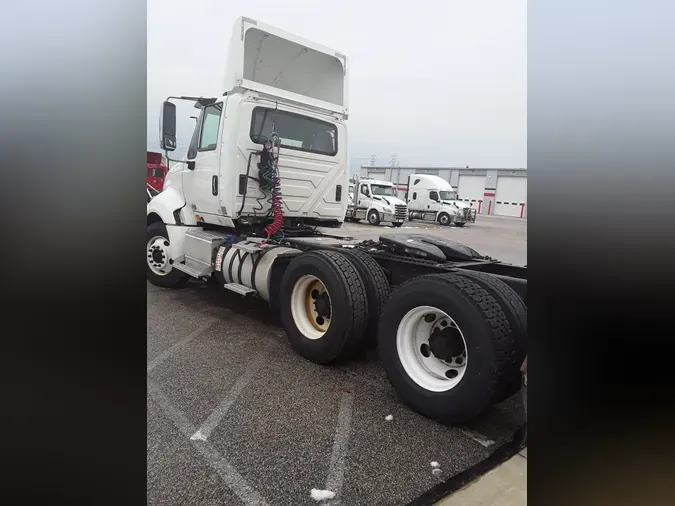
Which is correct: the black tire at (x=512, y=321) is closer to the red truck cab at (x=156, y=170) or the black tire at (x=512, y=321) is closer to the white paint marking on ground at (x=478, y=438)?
the white paint marking on ground at (x=478, y=438)

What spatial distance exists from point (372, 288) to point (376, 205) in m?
18.5

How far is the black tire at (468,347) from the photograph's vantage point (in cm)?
270

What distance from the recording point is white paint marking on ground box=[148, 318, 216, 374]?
3821 mm

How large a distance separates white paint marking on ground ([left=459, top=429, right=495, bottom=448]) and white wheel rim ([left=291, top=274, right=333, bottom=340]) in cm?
157

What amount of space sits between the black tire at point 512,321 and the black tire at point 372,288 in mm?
1005

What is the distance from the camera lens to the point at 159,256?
653 cm

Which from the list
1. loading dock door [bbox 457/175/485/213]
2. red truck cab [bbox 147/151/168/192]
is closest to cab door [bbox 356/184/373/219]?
red truck cab [bbox 147/151/168/192]

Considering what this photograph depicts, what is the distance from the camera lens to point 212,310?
18.6ft

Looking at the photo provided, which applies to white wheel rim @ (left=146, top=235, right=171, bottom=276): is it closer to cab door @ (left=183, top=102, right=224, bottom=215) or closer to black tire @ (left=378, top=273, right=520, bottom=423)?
cab door @ (left=183, top=102, right=224, bottom=215)

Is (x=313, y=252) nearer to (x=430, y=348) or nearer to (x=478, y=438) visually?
(x=430, y=348)
